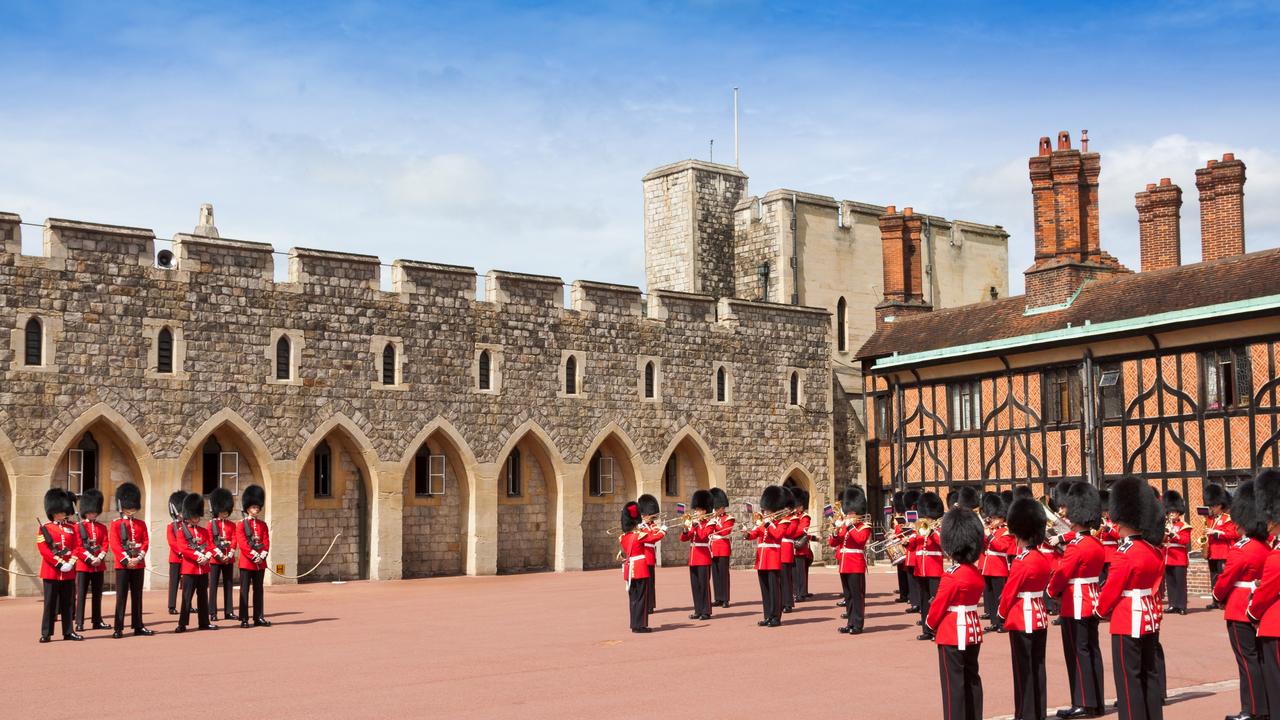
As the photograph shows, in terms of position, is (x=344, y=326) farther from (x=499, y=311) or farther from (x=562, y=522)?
(x=562, y=522)

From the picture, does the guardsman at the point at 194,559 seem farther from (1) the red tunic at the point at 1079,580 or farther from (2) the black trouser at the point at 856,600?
(1) the red tunic at the point at 1079,580

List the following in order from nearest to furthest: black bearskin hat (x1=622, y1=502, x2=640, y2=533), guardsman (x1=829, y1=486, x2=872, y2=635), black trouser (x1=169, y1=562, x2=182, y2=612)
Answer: guardsman (x1=829, y1=486, x2=872, y2=635)
black bearskin hat (x1=622, y1=502, x2=640, y2=533)
black trouser (x1=169, y1=562, x2=182, y2=612)

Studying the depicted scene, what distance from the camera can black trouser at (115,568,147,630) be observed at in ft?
45.0

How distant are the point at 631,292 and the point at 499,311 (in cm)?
297

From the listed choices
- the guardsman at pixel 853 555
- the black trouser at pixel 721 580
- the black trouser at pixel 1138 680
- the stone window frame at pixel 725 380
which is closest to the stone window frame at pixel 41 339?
the black trouser at pixel 721 580

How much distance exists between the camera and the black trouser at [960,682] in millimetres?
8000

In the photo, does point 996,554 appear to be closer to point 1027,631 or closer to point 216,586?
point 1027,631

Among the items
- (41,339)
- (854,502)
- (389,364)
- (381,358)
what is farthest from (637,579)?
(41,339)

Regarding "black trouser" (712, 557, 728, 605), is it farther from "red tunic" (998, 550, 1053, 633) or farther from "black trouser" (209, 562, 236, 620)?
"red tunic" (998, 550, 1053, 633)

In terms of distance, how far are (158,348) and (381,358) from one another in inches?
141

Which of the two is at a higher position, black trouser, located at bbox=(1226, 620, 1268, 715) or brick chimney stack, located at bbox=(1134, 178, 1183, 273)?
brick chimney stack, located at bbox=(1134, 178, 1183, 273)

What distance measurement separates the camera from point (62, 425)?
1922 cm

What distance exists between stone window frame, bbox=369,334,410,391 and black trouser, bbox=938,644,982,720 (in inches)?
609

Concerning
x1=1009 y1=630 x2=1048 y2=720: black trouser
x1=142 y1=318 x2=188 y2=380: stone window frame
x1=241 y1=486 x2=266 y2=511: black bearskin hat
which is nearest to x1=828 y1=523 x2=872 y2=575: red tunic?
x1=1009 y1=630 x2=1048 y2=720: black trouser
